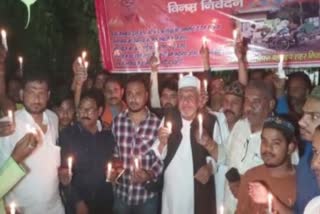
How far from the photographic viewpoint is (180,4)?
6.71 meters

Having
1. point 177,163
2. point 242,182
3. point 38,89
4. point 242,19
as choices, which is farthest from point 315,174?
point 242,19

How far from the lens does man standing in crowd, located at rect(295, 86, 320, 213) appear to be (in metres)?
3.44

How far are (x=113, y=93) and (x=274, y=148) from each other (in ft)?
9.60

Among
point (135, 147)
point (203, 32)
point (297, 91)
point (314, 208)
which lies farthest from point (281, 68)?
point (314, 208)

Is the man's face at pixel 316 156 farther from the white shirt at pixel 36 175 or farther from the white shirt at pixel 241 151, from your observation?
the white shirt at pixel 36 175

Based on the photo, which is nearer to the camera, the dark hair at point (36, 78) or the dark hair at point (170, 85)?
the dark hair at point (36, 78)

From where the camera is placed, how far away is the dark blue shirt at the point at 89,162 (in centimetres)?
523

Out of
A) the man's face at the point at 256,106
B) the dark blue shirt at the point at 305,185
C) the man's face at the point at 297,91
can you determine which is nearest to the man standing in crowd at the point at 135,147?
the man's face at the point at 256,106

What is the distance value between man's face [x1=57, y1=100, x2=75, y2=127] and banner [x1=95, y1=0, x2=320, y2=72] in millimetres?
1487

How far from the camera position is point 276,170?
12.7 ft

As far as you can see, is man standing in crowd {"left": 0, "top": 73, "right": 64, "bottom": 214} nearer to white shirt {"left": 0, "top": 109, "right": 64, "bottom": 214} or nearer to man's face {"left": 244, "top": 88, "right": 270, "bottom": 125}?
white shirt {"left": 0, "top": 109, "right": 64, "bottom": 214}

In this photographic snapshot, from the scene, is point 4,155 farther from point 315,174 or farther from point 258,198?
point 315,174

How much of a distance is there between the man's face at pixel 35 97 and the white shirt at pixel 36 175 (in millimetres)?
76

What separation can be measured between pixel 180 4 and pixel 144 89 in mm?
1858
